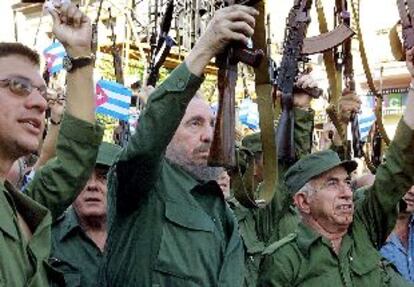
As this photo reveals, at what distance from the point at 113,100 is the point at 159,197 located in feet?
15.7

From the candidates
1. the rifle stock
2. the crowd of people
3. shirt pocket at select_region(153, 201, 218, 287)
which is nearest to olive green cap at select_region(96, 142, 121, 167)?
the crowd of people

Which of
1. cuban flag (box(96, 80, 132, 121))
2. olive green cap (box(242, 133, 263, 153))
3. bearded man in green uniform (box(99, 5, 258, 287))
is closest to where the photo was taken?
bearded man in green uniform (box(99, 5, 258, 287))

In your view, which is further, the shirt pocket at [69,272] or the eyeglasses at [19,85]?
the shirt pocket at [69,272]

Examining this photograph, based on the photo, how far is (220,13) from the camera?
8.84 ft

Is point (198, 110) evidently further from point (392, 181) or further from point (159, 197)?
point (392, 181)

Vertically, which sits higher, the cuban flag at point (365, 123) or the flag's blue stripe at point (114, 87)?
the flag's blue stripe at point (114, 87)

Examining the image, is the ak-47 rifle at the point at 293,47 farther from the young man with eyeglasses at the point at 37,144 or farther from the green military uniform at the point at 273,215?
the young man with eyeglasses at the point at 37,144

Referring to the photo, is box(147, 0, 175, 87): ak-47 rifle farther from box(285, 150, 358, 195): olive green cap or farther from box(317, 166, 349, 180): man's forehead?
box(317, 166, 349, 180): man's forehead

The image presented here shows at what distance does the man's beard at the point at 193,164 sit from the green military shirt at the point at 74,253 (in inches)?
32.3

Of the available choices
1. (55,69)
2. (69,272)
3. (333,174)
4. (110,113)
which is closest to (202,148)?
(69,272)

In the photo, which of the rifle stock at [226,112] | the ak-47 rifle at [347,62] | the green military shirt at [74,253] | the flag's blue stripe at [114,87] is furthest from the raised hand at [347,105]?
the flag's blue stripe at [114,87]

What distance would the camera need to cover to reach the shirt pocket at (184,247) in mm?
3100

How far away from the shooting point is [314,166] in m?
4.46

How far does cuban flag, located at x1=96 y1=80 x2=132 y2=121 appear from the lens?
788 cm
